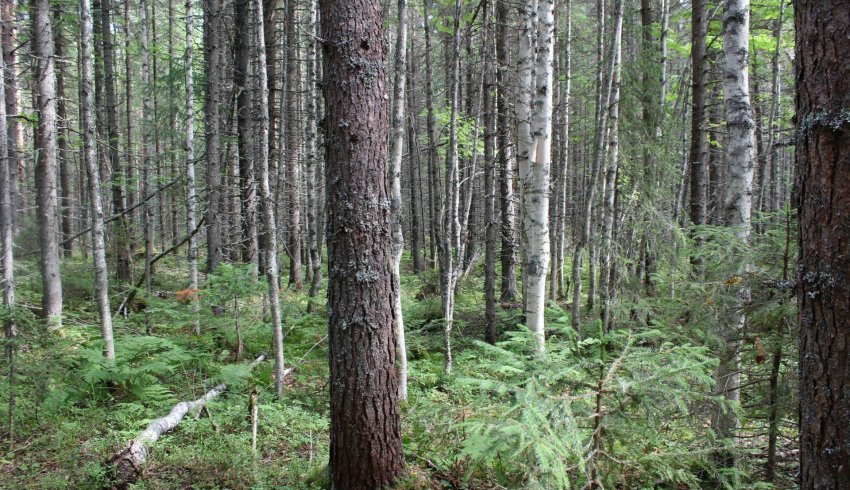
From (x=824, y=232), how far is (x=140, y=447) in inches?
208

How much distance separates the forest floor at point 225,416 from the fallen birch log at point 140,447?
101 mm

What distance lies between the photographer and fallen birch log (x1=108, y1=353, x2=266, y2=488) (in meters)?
4.26

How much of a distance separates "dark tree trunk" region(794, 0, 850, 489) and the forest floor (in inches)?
41.0

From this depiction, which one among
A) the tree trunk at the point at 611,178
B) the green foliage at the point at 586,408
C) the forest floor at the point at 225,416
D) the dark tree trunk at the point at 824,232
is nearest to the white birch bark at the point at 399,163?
the forest floor at the point at 225,416

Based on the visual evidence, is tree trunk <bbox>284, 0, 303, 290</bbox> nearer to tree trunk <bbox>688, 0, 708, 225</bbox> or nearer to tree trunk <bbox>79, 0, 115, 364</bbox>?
tree trunk <bbox>79, 0, 115, 364</bbox>

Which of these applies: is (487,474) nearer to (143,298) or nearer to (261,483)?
(261,483)

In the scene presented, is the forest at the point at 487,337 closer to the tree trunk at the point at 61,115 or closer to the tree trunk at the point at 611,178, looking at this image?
the tree trunk at the point at 611,178

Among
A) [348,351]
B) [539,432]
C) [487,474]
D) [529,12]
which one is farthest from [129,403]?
[529,12]

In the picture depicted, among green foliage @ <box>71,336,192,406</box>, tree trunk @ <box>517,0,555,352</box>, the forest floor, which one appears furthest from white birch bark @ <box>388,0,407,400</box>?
green foliage @ <box>71,336,192,406</box>

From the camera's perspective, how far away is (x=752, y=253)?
3.54m

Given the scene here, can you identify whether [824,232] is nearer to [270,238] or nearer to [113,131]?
[270,238]

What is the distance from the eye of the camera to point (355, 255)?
360 cm

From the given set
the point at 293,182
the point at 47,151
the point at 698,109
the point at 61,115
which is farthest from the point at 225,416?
the point at 61,115

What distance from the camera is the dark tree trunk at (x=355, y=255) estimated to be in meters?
3.61
